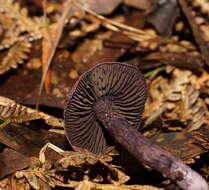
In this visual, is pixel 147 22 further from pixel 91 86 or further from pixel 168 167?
pixel 168 167

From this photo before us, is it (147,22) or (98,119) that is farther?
(147,22)

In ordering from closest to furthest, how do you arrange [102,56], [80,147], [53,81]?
1. [80,147]
2. [53,81]
3. [102,56]

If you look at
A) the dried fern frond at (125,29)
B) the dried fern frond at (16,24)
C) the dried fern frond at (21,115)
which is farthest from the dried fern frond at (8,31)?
the dried fern frond at (21,115)

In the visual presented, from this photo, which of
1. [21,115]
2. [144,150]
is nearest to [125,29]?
[21,115]

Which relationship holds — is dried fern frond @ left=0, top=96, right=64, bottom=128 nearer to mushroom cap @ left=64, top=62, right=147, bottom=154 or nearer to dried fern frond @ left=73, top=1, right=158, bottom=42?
mushroom cap @ left=64, top=62, right=147, bottom=154

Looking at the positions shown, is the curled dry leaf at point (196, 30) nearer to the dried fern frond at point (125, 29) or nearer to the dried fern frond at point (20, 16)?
the dried fern frond at point (125, 29)

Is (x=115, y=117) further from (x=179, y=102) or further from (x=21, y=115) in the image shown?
(x=179, y=102)

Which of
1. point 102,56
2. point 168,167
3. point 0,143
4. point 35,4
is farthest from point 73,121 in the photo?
point 35,4
